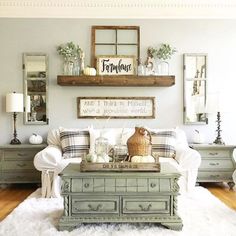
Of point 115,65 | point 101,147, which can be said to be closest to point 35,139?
point 115,65

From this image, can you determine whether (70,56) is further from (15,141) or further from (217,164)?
(217,164)

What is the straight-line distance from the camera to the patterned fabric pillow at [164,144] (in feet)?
15.7

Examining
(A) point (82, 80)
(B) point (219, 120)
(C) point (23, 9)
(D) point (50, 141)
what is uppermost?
(C) point (23, 9)

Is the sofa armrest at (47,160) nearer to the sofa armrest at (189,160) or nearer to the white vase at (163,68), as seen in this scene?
the sofa armrest at (189,160)

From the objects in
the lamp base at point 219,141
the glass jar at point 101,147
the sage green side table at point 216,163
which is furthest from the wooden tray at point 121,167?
the lamp base at point 219,141

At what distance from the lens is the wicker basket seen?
11.1 feet

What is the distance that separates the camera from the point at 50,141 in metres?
5.11

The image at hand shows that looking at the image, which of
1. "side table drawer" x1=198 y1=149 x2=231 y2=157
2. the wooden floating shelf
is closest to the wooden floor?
→ "side table drawer" x1=198 y1=149 x2=231 y2=157

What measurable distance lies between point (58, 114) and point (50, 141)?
19.8 inches

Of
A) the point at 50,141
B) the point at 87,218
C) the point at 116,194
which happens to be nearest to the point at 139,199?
the point at 116,194

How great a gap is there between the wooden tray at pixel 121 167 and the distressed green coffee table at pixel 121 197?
4 centimetres

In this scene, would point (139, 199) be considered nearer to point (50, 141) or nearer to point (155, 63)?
point (50, 141)

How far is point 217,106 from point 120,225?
263 centimetres

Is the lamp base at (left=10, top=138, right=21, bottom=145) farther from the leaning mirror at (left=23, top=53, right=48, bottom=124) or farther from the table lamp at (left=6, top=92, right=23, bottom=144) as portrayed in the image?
the table lamp at (left=6, top=92, right=23, bottom=144)
